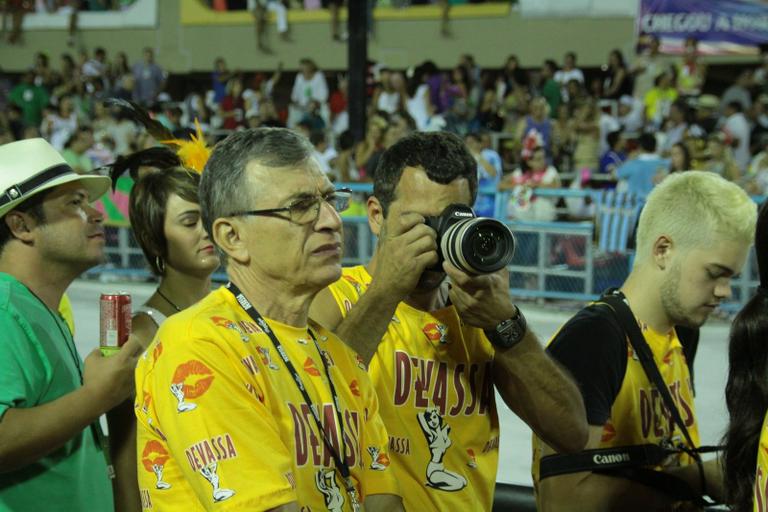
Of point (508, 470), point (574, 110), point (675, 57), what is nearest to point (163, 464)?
point (508, 470)

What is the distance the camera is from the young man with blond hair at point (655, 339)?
273 centimetres

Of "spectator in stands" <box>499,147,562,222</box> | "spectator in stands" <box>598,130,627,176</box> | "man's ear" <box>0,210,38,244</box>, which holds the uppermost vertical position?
"man's ear" <box>0,210,38,244</box>

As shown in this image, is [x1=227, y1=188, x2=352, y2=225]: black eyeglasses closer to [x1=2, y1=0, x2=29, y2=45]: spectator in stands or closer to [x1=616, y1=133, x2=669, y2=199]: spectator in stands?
[x1=616, y1=133, x2=669, y2=199]: spectator in stands

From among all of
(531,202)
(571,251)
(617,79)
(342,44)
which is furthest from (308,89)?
(571,251)

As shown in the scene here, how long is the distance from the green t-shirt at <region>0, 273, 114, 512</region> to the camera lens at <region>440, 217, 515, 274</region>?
44.0 inches

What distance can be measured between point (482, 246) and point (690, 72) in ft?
43.9

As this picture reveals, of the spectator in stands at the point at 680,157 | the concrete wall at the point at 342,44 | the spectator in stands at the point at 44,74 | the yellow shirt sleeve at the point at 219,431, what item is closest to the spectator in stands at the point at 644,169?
the spectator in stands at the point at 680,157

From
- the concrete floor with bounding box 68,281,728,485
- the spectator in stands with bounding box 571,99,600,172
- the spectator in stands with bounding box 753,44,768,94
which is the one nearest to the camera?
the concrete floor with bounding box 68,281,728,485

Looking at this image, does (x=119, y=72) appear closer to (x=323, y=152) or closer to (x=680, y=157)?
(x=323, y=152)

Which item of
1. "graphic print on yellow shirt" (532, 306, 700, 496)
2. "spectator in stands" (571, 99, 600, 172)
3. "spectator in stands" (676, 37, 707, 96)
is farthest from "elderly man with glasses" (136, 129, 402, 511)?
"spectator in stands" (676, 37, 707, 96)

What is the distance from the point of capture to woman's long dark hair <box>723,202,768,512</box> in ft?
7.45

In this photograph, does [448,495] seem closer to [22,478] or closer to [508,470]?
[22,478]

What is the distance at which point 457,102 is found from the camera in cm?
1520

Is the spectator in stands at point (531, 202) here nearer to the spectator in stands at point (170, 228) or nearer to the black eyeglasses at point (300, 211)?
the spectator in stands at point (170, 228)
